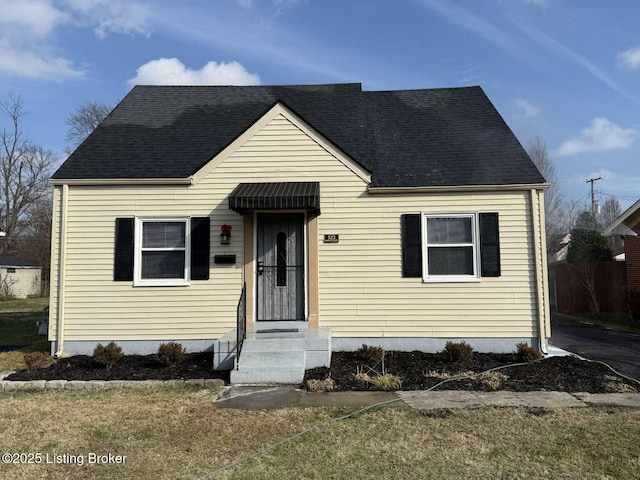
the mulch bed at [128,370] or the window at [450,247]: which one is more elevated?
the window at [450,247]

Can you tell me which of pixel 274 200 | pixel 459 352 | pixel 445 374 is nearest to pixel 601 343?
pixel 459 352

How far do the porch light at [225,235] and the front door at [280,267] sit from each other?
571 millimetres

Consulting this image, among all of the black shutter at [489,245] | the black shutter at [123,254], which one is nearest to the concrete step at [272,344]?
the black shutter at [123,254]

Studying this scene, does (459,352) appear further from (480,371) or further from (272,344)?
(272,344)

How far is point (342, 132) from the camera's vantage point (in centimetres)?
1016

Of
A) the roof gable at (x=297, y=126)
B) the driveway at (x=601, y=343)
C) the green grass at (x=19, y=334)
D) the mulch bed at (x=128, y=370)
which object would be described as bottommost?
the driveway at (x=601, y=343)

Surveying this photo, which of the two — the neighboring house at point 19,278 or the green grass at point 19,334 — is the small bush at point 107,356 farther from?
the neighboring house at point 19,278

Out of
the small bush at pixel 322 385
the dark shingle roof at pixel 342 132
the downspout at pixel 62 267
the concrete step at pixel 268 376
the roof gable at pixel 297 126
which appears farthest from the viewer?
the dark shingle roof at pixel 342 132

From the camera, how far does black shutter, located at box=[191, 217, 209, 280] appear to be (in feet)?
28.0

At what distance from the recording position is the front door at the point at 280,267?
338 inches

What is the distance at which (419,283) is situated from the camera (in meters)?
8.59

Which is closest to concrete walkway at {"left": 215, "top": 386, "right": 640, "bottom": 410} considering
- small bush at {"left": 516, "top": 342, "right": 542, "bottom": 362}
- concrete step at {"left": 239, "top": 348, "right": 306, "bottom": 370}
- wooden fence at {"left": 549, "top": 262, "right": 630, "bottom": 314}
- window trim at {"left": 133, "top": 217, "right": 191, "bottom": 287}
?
concrete step at {"left": 239, "top": 348, "right": 306, "bottom": 370}

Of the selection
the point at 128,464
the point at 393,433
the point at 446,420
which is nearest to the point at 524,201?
the point at 446,420

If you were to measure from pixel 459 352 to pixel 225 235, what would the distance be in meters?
4.78
